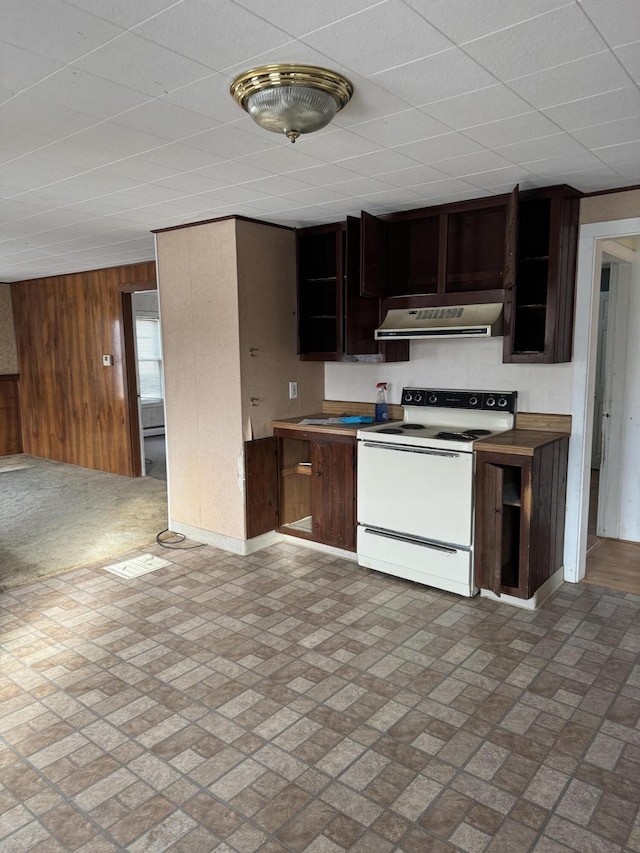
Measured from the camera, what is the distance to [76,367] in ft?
23.2

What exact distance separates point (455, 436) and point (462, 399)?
56 cm

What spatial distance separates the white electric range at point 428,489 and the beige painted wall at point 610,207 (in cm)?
112

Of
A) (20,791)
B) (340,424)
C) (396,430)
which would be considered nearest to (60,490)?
(340,424)

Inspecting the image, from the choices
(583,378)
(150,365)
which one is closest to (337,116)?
(583,378)

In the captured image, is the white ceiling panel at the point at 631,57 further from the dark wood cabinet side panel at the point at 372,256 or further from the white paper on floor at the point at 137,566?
the white paper on floor at the point at 137,566

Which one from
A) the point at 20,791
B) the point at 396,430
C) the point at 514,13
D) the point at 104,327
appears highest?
the point at 514,13

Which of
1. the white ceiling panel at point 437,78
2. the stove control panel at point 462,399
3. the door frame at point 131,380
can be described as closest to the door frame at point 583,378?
the stove control panel at point 462,399

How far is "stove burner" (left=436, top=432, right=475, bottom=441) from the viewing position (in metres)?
3.43

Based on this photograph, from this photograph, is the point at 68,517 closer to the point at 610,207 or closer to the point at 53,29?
the point at 53,29

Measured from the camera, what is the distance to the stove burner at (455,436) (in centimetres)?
343

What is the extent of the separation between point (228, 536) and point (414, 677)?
2.00 m

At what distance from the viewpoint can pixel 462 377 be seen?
4.10m

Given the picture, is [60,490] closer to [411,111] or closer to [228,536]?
[228,536]

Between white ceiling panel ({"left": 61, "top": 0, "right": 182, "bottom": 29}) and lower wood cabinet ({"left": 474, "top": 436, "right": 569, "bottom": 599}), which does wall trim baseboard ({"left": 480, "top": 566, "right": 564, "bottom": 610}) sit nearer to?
lower wood cabinet ({"left": 474, "top": 436, "right": 569, "bottom": 599})
